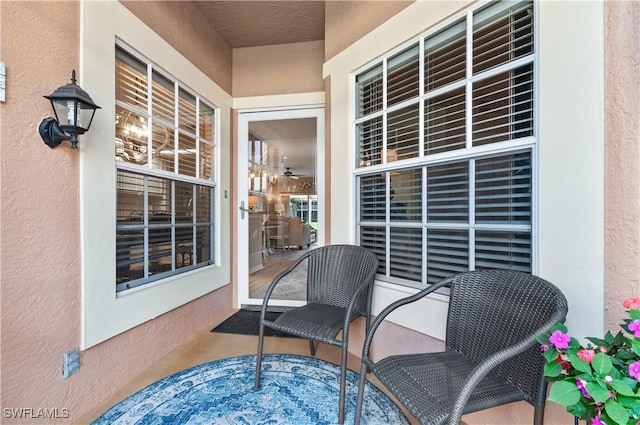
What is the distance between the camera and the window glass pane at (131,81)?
72.6 inches

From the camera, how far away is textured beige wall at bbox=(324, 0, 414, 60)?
187 centimetres

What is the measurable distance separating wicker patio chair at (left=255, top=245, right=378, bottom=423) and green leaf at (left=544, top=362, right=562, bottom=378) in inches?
33.2

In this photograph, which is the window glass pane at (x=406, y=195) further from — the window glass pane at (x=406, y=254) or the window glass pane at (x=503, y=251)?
the window glass pane at (x=503, y=251)

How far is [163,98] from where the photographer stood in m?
2.23

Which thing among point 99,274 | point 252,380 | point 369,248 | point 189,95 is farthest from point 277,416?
point 189,95

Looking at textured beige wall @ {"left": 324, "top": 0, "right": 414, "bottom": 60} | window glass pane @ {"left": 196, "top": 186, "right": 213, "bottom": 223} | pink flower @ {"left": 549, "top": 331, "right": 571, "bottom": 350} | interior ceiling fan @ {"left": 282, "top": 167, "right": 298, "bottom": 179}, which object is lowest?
pink flower @ {"left": 549, "top": 331, "right": 571, "bottom": 350}

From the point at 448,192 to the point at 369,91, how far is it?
39.4 inches

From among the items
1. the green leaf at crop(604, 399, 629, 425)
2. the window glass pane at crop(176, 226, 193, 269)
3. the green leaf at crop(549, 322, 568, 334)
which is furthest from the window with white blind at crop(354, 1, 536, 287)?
the window glass pane at crop(176, 226, 193, 269)

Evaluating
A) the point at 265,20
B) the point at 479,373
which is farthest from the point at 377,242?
the point at 265,20

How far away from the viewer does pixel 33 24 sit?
4.34 ft

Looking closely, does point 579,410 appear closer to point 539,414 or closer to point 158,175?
point 539,414

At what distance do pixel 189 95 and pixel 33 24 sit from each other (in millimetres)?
1249

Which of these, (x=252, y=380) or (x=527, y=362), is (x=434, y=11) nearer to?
(x=527, y=362)

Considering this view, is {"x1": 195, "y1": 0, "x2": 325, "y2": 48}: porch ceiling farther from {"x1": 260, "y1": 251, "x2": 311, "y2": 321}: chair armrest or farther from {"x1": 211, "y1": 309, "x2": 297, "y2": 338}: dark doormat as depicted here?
{"x1": 211, "y1": 309, "x2": 297, "y2": 338}: dark doormat
